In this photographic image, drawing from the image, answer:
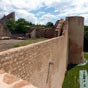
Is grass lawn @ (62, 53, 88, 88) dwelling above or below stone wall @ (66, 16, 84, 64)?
below

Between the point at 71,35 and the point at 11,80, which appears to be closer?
the point at 11,80

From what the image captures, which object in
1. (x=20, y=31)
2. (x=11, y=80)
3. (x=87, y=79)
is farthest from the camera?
(x=20, y=31)

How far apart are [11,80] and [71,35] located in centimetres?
1697

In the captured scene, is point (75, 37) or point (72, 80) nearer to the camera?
point (72, 80)

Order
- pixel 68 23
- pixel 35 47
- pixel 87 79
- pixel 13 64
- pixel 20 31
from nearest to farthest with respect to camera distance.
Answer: pixel 13 64, pixel 35 47, pixel 87 79, pixel 68 23, pixel 20 31

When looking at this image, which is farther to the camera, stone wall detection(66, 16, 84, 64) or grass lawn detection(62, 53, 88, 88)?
stone wall detection(66, 16, 84, 64)

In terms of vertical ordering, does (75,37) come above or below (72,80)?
above

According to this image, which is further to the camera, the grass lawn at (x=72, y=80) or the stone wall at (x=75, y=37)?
the stone wall at (x=75, y=37)

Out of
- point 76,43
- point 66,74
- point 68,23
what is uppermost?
point 68,23

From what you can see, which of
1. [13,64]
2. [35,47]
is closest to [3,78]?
[13,64]

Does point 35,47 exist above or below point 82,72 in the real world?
above

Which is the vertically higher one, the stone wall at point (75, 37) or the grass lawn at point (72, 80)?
the stone wall at point (75, 37)

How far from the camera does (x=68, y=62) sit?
2011cm

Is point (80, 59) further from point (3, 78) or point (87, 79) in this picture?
point (3, 78)
